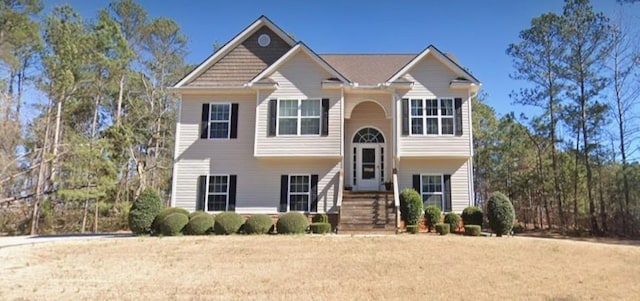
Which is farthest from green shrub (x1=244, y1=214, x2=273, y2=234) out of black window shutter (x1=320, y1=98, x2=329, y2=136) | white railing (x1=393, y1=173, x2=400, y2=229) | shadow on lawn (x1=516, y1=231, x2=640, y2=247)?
shadow on lawn (x1=516, y1=231, x2=640, y2=247)

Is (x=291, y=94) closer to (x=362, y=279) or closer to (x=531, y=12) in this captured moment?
(x=362, y=279)

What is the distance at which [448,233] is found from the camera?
1530 cm

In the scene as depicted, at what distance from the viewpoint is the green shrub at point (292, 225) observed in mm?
14711

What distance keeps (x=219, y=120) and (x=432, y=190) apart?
10.2 m

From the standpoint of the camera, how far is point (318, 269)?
9.51 metres

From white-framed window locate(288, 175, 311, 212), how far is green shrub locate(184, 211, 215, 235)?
153 inches

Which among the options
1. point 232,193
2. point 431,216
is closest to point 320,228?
point 431,216

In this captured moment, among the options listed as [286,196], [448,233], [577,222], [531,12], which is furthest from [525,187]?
[286,196]

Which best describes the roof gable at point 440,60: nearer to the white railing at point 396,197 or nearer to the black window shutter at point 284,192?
the white railing at point 396,197

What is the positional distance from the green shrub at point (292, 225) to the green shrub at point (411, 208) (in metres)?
4.16

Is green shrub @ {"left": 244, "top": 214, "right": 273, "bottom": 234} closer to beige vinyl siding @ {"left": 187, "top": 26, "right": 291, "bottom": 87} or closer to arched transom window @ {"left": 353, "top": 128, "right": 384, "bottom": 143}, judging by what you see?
arched transom window @ {"left": 353, "top": 128, "right": 384, "bottom": 143}

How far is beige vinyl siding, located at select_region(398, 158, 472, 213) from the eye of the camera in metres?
17.5

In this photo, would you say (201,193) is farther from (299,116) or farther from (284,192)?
(299,116)

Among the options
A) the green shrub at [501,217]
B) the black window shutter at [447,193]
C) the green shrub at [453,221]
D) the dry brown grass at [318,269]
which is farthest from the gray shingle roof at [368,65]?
the dry brown grass at [318,269]
